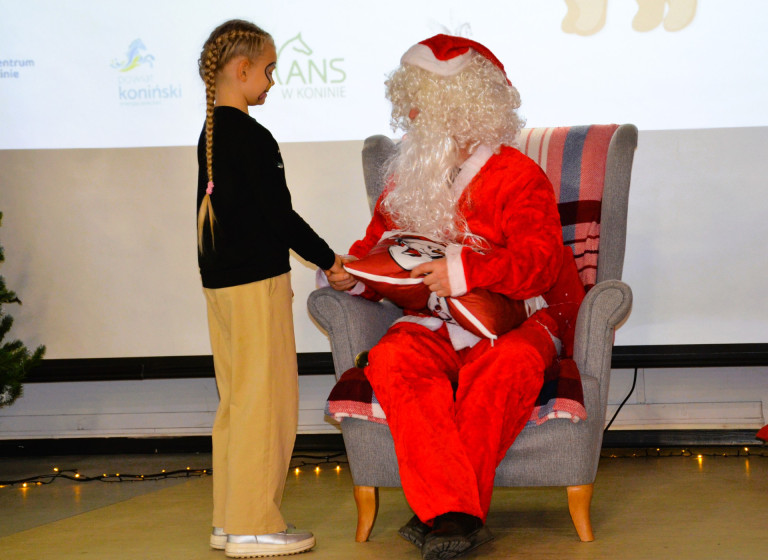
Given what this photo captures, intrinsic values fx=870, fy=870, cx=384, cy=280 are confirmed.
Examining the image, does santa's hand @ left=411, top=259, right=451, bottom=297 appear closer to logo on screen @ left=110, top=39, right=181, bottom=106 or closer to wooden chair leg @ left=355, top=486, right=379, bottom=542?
wooden chair leg @ left=355, top=486, right=379, bottom=542

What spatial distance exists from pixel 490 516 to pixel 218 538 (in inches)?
29.2

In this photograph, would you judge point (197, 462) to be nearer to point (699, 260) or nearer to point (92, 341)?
point (92, 341)

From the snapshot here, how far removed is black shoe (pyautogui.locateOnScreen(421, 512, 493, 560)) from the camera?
69.9 inches

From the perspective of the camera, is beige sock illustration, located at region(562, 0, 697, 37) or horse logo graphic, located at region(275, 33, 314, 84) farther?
horse logo graphic, located at region(275, 33, 314, 84)

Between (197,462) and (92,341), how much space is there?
24.2 inches

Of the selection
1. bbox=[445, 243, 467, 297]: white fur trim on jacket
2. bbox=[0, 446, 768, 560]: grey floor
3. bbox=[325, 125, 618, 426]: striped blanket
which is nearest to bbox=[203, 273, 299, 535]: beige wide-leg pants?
bbox=[0, 446, 768, 560]: grey floor

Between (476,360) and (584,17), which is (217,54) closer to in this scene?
(476,360)

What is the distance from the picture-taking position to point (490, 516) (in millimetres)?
2396

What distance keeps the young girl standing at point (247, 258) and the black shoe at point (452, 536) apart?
432 mm

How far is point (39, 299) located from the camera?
336cm

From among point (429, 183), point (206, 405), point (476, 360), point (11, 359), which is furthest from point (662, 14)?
point (11, 359)

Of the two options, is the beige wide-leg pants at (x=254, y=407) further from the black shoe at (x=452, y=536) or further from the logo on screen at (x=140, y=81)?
the logo on screen at (x=140, y=81)

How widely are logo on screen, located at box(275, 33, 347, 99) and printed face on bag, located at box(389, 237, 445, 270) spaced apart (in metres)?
1.12

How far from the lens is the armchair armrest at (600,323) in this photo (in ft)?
6.89
